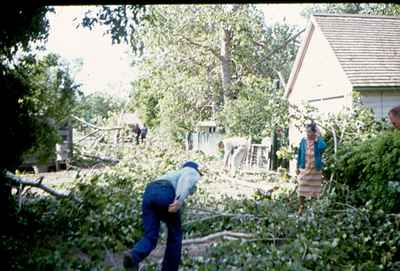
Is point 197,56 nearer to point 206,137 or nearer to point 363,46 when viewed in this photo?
point 206,137

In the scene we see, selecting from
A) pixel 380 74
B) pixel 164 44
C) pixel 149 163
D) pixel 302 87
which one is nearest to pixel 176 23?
pixel 164 44

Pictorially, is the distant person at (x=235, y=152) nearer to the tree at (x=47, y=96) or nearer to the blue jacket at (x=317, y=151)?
the blue jacket at (x=317, y=151)

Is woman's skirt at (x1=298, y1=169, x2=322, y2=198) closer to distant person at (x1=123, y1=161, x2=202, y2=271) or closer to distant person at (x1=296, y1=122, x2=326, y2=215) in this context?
distant person at (x1=296, y1=122, x2=326, y2=215)

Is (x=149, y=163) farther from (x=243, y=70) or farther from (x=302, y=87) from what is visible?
(x=243, y=70)

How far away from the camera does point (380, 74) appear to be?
1558 centimetres

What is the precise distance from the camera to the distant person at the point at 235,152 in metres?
16.9

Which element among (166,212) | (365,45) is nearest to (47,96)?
(166,212)

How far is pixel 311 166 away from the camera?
8.57 meters

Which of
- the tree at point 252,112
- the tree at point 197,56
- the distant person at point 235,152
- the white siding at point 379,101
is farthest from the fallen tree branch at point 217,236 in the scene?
the tree at point 197,56

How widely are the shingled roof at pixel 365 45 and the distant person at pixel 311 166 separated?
6.99m

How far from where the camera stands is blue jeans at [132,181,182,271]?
458 cm

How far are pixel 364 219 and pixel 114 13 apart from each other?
15.0ft

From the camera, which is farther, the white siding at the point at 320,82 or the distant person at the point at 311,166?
the white siding at the point at 320,82

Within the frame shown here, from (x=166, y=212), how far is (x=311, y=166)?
14.9 ft
